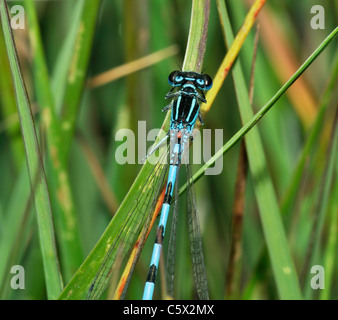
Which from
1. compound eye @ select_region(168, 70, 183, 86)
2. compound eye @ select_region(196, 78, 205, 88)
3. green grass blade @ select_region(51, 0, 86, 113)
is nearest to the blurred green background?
green grass blade @ select_region(51, 0, 86, 113)

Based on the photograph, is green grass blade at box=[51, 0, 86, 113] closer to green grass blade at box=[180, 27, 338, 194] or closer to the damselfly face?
the damselfly face

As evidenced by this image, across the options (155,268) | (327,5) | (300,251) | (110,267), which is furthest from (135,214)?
(327,5)

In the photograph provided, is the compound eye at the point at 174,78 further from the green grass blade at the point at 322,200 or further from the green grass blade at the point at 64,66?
the green grass blade at the point at 322,200

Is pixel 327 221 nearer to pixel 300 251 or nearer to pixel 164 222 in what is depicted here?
pixel 300 251

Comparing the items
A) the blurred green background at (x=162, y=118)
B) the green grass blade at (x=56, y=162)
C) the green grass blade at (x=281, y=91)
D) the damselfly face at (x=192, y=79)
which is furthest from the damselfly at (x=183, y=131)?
the green grass blade at (x=281, y=91)

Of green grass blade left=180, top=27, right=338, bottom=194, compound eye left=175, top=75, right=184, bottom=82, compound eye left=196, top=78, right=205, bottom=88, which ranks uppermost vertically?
compound eye left=175, top=75, right=184, bottom=82

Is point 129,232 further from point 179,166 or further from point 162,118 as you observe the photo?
point 162,118

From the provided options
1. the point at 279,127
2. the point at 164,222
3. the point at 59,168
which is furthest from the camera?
the point at 279,127
